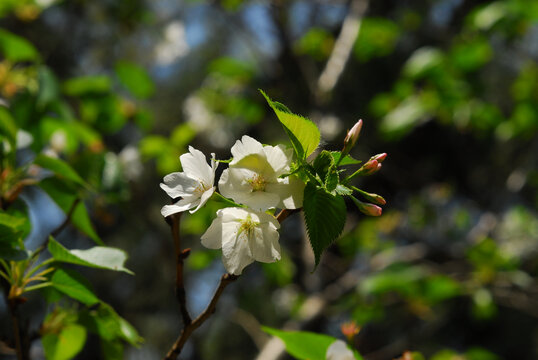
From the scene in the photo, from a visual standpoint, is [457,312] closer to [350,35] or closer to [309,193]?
[350,35]

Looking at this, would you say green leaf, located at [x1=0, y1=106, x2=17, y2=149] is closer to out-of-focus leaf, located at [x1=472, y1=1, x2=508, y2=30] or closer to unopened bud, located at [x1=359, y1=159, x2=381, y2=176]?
unopened bud, located at [x1=359, y1=159, x2=381, y2=176]

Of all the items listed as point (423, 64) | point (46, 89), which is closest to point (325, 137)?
point (46, 89)

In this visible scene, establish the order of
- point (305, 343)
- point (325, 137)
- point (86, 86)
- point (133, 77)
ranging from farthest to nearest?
1. point (133, 77)
2. point (86, 86)
3. point (325, 137)
4. point (305, 343)

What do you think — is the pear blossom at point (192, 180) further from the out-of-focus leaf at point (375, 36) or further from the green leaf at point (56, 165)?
the out-of-focus leaf at point (375, 36)

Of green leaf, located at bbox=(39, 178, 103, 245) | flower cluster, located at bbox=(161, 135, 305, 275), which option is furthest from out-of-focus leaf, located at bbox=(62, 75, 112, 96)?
flower cluster, located at bbox=(161, 135, 305, 275)

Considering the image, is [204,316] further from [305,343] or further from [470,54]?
[470,54]

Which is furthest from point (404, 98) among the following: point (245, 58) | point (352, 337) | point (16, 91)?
point (352, 337)

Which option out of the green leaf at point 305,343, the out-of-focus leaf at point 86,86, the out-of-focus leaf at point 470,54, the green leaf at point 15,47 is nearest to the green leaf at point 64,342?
the green leaf at point 305,343
